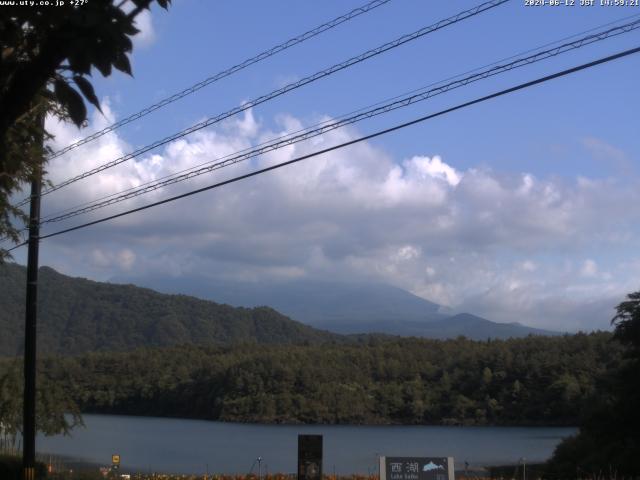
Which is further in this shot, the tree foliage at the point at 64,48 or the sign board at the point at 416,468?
A: the sign board at the point at 416,468

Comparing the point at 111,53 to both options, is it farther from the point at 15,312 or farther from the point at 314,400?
the point at 15,312

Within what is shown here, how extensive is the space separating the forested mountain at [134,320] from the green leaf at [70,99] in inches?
5360

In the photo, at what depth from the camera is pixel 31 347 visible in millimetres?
17891

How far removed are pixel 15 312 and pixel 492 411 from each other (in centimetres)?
7391

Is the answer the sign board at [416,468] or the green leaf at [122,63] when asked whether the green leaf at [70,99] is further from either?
the sign board at [416,468]

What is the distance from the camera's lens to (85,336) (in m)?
150

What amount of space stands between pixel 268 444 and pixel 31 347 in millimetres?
30629

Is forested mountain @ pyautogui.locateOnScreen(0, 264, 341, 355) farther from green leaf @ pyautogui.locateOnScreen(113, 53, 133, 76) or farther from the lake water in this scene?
green leaf @ pyautogui.locateOnScreen(113, 53, 133, 76)

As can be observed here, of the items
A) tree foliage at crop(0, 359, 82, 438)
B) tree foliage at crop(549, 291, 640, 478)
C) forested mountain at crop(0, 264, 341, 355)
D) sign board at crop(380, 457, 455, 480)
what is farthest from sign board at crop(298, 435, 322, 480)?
forested mountain at crop(0, 264, 341, 355)

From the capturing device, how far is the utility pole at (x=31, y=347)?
17078 millimetres

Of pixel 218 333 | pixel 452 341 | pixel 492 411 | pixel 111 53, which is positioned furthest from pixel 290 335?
pixel 111 53

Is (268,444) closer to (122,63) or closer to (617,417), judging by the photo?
(617,417)

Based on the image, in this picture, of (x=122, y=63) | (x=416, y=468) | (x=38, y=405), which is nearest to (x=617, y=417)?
(x=38, y=405)

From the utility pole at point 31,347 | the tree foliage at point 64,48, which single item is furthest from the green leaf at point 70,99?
the utility pole at point 31,347
